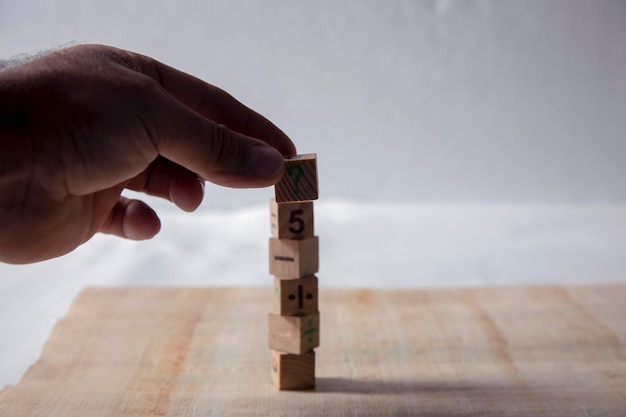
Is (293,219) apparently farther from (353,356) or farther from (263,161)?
(353,356)

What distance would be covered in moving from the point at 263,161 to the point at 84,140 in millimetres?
308

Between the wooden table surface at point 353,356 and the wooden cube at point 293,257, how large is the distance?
0.90ft

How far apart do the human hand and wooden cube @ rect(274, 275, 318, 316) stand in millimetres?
301

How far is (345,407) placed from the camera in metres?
1.60

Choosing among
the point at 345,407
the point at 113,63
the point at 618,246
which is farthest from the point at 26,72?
the point at 618,246

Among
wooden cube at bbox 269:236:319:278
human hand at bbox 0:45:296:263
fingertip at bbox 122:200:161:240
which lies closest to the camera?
human hand at bbox 0:45:296:263

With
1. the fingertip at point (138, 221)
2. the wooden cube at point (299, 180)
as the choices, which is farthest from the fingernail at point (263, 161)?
the fingertip at point (138, 221)

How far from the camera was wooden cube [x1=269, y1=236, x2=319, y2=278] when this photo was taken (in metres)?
1.60

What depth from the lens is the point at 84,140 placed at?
124cm

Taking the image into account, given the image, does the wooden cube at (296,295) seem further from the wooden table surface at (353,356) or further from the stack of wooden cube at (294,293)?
the wooden table surface at (353,356)

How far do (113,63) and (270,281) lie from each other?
56.0 inches

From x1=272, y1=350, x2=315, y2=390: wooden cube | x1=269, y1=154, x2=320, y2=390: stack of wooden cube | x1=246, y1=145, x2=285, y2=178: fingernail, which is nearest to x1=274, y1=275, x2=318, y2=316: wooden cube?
x1=269, y1=154, x2=320, y2=390: stack of wooden cube

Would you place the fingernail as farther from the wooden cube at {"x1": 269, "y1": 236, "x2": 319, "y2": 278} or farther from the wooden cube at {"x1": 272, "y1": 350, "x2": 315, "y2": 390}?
the wooden cube at {"x1": 272, "y1": 350, "x2": 315, "y2": 390}

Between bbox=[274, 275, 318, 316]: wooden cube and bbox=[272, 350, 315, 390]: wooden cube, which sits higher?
bbox=[274, 275, 318, 316]: wooden cube
